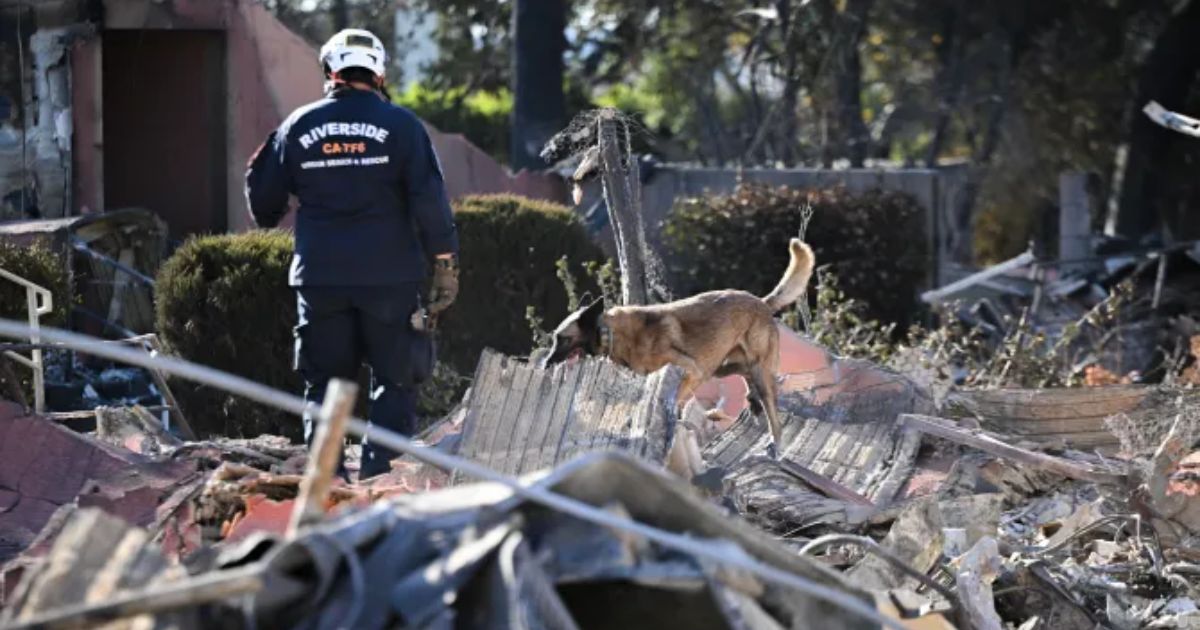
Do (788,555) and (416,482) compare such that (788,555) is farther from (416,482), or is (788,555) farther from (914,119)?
(914,119)

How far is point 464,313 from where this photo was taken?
13.7 meters

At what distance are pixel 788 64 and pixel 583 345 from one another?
15.0 meters

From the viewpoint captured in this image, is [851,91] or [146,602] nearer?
[146,602]

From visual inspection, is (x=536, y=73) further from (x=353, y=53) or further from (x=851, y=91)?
(x=353, y=53)

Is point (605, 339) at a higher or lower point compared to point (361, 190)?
lower

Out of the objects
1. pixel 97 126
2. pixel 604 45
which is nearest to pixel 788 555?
pixel 97 126

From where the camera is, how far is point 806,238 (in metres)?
18.0

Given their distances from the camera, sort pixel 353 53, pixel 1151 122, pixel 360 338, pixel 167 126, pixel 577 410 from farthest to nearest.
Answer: pixel 1151 122
pixel 167 126
pixel 360 338
pixel 353 53
pixel 577 410

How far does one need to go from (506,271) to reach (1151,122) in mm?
16627

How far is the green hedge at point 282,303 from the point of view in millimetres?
12320

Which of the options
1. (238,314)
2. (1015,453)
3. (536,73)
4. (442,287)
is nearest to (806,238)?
(536,73)

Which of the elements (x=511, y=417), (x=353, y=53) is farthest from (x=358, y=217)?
(x=511, y=417)

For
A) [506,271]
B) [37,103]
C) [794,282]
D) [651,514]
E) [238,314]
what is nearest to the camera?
[651,514]

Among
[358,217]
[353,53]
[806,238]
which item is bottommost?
[806,238]
